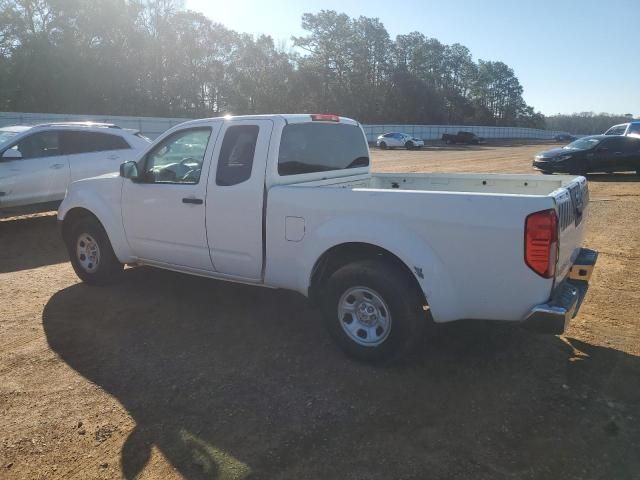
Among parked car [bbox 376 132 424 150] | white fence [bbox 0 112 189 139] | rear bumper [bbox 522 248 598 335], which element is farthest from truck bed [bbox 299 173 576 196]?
parked car [bbox 376 132 424 150]

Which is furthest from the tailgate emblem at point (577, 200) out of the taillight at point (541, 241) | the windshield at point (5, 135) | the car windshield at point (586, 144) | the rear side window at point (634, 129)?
the rear side window at point (634, 129)

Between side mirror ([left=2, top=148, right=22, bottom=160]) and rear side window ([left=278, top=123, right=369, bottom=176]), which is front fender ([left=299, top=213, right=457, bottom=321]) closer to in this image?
rear side window ([left=278, top=123, right=369, bottom=176])

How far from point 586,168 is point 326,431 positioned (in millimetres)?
17091

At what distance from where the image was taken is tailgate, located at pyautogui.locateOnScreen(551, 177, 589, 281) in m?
3.36

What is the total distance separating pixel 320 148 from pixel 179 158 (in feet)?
4.79

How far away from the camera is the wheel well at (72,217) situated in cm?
583

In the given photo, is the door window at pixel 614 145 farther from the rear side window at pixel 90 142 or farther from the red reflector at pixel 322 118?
the red reflector at pixel 322 118

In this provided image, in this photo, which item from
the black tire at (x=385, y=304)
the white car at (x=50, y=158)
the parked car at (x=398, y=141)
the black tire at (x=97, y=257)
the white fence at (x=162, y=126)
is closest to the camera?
the black tire at (x=385, y=304)

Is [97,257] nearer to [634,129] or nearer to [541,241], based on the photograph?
[541,241]

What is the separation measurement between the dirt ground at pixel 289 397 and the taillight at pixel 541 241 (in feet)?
3.02

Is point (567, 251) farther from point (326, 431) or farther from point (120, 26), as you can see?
point (120, 26)

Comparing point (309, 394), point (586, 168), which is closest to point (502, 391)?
point (309, 394)

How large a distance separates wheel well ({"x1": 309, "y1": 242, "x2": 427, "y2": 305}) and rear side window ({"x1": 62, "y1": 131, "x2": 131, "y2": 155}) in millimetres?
7095

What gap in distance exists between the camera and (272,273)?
435cm
